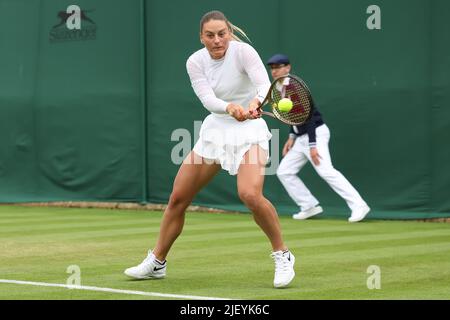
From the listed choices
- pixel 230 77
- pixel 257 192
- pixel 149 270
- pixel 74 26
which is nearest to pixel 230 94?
pixel 230 77

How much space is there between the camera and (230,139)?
24.0ft

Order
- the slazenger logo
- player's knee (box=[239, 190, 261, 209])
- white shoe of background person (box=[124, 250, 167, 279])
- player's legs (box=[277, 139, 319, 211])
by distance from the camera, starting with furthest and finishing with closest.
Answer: the slazenger logo
player's legs (box=[277, 139, 319, 211])
white shoe of background person (box=[124, 250, 167, 279])
player's knee (box=[239, 190, 261, 209])

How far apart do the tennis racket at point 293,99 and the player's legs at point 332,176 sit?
550cm

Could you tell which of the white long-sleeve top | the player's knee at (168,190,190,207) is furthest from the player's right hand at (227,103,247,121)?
the player's knee at (168,190,190,207)

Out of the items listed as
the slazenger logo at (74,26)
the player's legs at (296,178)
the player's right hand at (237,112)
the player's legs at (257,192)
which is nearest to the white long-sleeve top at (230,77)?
the player's right hand at (237,112)

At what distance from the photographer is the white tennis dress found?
720 centimetres

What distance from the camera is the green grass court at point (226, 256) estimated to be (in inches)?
278

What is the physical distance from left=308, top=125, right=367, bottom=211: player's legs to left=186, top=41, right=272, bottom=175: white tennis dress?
564cm

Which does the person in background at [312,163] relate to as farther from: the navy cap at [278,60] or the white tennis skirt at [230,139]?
the white tennis skirt at [230,139]

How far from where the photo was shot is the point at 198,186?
292 inches

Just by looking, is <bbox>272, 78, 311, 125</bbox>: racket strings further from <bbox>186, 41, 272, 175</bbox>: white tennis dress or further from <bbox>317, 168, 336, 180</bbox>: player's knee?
<bbox>317, 168, 336, 180</bbox>: player's knee
